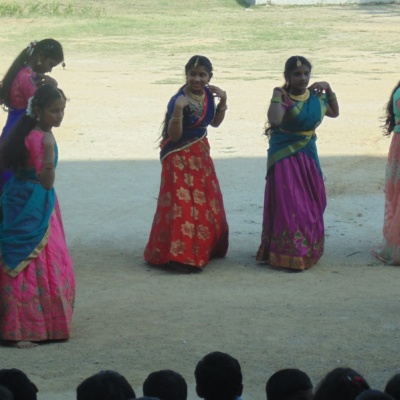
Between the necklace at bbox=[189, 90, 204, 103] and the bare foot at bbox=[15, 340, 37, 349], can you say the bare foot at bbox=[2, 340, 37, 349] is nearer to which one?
the bare foot at bbox=[15, 340, 37, 349]

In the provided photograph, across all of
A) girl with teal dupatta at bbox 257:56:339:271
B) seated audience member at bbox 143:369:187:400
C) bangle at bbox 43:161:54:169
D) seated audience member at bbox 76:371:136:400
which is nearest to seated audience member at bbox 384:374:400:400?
seated audience member at bbox 143:369:187:400

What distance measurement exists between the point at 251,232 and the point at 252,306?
2.52 meters

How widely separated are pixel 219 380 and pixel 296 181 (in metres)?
4.38

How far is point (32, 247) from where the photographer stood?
6.74m

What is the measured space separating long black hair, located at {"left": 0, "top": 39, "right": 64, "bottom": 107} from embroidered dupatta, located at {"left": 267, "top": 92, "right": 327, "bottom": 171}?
1822 millimetres

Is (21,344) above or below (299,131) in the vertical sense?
below

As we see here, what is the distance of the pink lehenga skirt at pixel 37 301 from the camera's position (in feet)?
22.0

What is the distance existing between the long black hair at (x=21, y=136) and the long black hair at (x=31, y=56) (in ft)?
5.12

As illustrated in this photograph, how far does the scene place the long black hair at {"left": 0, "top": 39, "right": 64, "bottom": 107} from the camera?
8.16 meters

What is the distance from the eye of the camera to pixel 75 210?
10836 millimetres

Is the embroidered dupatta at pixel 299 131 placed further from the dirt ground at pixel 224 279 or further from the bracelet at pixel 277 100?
the dirt ground at pixel 224 279

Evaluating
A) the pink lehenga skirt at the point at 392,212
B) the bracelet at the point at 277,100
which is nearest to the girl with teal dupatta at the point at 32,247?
the bracelet at the point at 277,100

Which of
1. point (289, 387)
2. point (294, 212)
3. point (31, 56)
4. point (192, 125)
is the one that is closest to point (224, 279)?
point (294, 212)

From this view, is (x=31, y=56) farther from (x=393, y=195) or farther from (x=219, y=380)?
(x=219, y=380)
